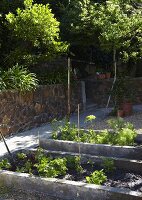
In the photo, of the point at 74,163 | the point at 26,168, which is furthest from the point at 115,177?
the point at 26,168

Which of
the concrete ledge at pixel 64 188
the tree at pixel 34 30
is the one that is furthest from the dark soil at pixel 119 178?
the tree at pixel 34 30

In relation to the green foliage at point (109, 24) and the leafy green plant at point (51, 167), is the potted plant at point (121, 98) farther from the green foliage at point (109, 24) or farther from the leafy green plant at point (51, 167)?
the leafy green plant at point (51, 167)

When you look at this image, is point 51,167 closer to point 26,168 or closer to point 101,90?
point 26,168

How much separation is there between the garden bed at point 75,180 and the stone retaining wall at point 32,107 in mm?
3097

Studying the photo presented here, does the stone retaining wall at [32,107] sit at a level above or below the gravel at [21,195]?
above

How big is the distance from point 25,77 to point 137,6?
5.07 m

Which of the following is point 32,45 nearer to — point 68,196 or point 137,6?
point 137,6

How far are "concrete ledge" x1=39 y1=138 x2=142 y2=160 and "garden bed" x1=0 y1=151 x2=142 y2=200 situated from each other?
0.52 metres

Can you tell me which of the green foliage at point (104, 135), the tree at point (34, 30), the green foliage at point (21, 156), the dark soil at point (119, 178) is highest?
the tree at point (34, 30)

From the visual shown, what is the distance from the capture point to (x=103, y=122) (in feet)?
35.8

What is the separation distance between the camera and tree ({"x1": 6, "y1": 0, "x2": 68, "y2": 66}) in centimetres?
998

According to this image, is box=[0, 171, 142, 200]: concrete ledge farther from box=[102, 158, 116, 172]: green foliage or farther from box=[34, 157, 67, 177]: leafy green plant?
box=[102, 158, 116, 172]: green foliage

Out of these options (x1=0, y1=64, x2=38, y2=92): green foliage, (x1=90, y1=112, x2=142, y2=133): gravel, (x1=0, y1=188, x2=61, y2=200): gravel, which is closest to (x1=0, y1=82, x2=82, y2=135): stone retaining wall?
(x1=0, y1=64, x2=38, y2=92): green foliage

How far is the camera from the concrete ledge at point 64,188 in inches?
194
